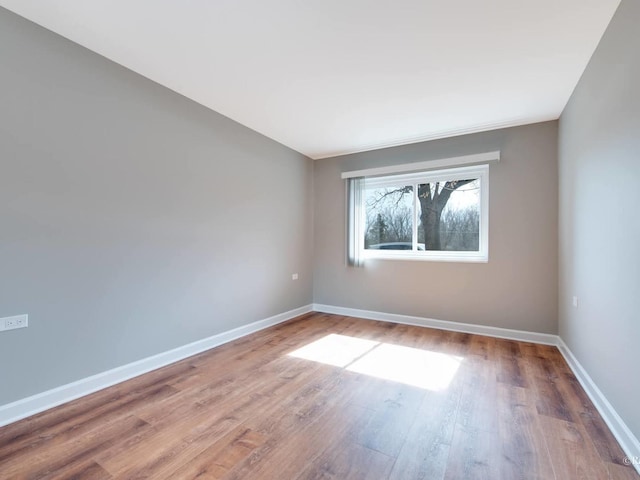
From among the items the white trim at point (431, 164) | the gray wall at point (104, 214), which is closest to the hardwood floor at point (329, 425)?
the gray wall at point (104, 214)

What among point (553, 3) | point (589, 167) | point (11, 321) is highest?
point (553, 3)

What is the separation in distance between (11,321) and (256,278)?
218cm

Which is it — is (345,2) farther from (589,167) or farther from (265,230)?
(265,230)

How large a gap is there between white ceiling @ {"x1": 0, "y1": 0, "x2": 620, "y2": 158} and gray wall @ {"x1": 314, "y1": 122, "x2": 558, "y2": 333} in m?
0.43

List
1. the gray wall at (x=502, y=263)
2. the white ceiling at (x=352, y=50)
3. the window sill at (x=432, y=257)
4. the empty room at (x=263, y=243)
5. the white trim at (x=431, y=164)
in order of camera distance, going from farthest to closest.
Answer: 1. the window sill at (x=432, y=257)
2. the white trim at (x=431, y=164)
3. the gray wall at (x=502, y=263)
4. the white ceiling at (x=352, y=50)
5. the empty room at (x=263, y=243)

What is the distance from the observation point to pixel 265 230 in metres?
3.83

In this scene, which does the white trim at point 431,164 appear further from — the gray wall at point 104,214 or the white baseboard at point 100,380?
the white baseboard at point 100,380

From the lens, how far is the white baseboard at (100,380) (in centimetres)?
185

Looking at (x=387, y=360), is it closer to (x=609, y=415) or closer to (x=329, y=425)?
(x=329, y=425)

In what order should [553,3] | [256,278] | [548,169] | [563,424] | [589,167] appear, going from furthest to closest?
[256,278] < [548,169] < [589,167] < [563,424] < [553,3]

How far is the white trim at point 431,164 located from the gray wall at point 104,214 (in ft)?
5.50

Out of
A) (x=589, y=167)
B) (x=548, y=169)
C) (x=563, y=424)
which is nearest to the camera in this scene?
(x=563, y=424)

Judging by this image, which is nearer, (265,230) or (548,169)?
(548,169)

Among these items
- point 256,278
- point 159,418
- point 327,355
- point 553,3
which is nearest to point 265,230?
point 256,278
